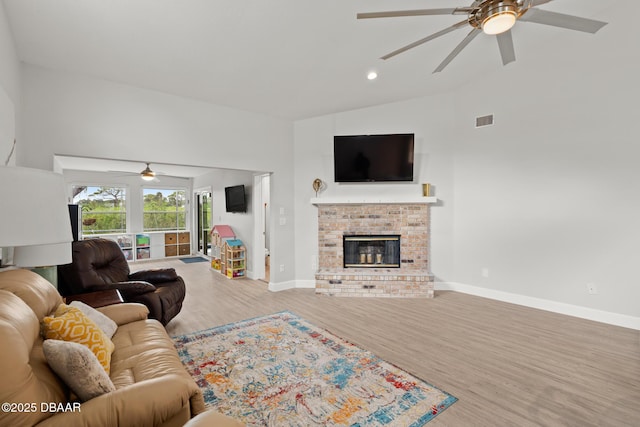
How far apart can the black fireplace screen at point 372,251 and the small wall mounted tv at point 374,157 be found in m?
0.95

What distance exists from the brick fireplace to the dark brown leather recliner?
6.91 ft

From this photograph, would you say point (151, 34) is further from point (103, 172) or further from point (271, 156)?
point (103, 172)

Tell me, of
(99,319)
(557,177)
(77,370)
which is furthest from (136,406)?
(557,177)

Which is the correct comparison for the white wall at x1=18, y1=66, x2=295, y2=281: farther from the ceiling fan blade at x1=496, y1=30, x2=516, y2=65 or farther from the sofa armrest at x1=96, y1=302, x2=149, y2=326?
the ceiling fan blade at x1=496, y1=30, x2=516, y2=65

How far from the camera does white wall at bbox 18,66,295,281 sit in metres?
3.06

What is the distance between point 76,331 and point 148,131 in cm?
272

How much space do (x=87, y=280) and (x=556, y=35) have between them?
5960 mm

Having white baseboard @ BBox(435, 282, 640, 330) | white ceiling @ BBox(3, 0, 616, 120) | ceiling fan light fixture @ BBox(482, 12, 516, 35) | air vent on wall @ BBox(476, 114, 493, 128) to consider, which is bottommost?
white baseboard @ BBox(435, 282, 640, 330)

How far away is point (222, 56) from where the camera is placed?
121 inches

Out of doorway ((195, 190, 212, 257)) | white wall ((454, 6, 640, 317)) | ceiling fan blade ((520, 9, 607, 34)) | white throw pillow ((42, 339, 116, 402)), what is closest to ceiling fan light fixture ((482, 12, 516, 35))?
ceiling fan blade ((520, 9, 607, 34))

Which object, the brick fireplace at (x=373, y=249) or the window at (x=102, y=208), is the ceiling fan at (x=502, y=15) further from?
the window at (x=102, y=208)

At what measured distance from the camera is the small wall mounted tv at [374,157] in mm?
4746

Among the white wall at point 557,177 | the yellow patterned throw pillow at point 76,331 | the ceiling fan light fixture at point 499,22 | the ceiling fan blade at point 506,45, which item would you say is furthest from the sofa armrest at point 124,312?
the white wall at point 557,177

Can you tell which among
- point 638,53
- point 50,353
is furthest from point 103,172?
point 638,53
